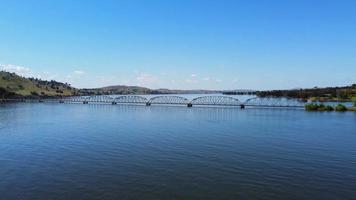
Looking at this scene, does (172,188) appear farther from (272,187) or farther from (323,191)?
(323,191)

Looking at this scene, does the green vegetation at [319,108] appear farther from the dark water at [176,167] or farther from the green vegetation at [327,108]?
the dark water at [176,167]

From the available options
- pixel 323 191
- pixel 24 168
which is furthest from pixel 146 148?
pixel 323 191

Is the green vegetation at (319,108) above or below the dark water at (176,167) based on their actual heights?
above

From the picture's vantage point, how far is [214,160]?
145ft

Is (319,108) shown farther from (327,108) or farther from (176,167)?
(176,167)

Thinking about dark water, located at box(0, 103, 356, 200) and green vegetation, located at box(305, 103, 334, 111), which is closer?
dark water, located at box(0, 103, 356, 200)

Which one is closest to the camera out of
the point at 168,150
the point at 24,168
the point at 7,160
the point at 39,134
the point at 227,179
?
the point at 227,179

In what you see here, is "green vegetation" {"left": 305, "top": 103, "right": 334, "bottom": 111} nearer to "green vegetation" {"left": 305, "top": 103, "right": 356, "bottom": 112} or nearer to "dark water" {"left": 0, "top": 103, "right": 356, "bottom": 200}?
"green vegetation" {"left": 305, "top": 103, "right": 356, "bottom": 112}

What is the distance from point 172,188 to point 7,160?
24.6 meters

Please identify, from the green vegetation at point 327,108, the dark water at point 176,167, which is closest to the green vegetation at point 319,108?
the green vegetation at point 327,108

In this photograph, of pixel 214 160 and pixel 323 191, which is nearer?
pixel 323 191

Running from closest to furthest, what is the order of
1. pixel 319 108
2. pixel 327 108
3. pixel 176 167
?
pixel 176 167, pixel 327 108, pixel 319 108

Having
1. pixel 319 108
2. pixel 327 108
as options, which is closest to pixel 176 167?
pixel 327 108

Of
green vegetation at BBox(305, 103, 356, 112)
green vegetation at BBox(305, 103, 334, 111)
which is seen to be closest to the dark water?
green vegetation at BBox(305, 103, 356, 112)
